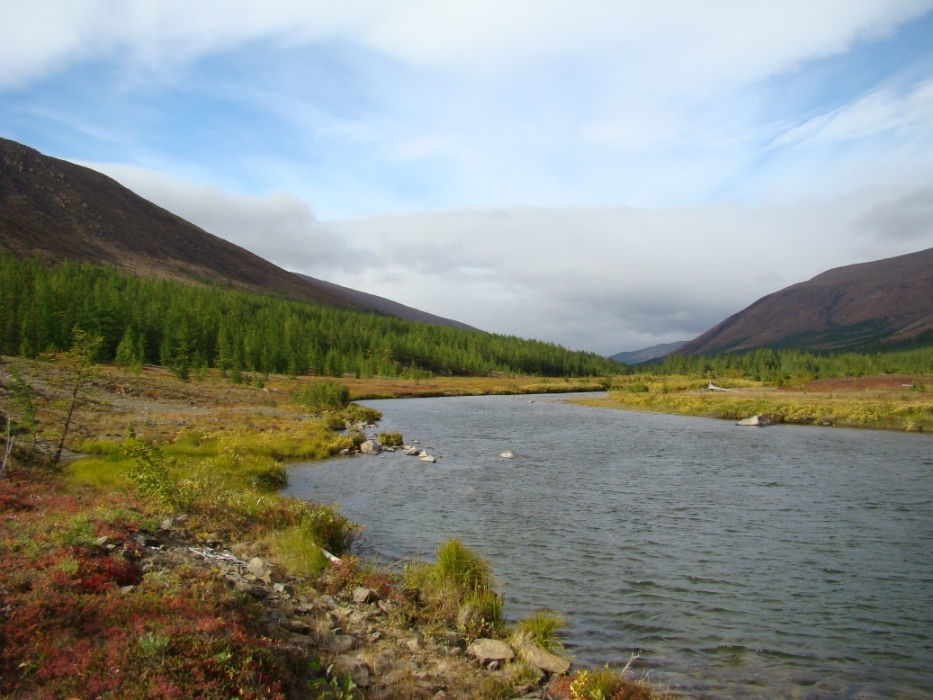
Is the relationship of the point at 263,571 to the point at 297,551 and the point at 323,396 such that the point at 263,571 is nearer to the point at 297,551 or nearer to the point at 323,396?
the point at 297,551

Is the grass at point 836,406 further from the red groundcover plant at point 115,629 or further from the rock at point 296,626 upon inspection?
the red groundcover plant at point 115,629

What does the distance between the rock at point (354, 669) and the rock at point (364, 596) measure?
309cm

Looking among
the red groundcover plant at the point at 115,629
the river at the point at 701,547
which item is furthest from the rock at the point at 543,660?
the red groundcover plant at the point at 115,629

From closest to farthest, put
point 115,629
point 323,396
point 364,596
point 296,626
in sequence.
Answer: point 115,629
point 296,626
point 364,596
point 323,396

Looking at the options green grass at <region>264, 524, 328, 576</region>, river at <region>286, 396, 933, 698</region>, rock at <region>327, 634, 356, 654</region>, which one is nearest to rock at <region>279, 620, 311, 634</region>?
rock at <region>327, 634, 356, 654</region>

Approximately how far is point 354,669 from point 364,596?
11.7ft

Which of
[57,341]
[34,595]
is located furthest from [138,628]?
[57,341]

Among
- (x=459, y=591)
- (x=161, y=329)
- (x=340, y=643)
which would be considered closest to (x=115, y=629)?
(x=340, y=643)

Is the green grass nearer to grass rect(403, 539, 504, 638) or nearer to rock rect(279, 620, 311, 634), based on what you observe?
grass rect(403, 539, 504, 638)

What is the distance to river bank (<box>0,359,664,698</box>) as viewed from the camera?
8.08 m

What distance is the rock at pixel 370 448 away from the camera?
139 ft

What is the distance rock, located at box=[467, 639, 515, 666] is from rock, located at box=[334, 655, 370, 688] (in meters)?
2.39

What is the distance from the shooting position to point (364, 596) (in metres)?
13.6

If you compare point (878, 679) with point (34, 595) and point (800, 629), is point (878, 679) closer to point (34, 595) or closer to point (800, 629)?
point (800, 629)
